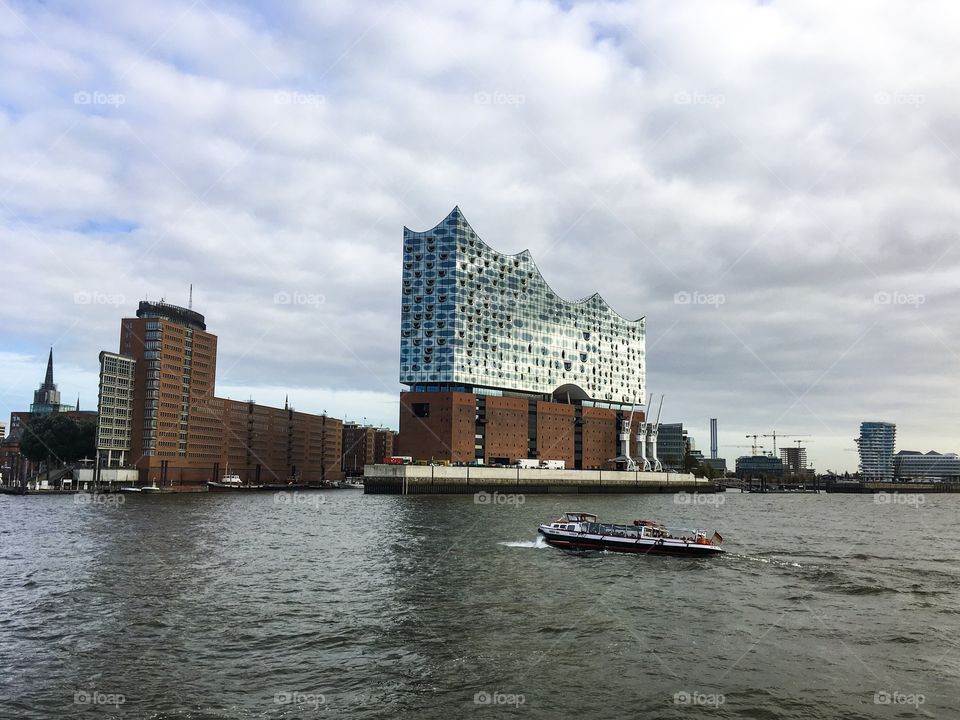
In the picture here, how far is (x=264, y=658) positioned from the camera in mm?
25391

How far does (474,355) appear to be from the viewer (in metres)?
168

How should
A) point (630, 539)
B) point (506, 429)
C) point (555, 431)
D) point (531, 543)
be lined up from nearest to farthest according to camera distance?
point (630, 539) < point (531, 543) < point (506, 429) < point (555, 431)

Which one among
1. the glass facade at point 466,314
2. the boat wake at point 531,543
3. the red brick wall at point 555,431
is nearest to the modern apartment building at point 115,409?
the glass facade at point 466,314

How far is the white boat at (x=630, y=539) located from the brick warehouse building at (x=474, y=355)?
102m

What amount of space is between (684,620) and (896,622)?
31.5 ft

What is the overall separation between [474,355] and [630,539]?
11364 cm

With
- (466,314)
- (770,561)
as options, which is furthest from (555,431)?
(770,561)

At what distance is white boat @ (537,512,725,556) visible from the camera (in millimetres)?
53781

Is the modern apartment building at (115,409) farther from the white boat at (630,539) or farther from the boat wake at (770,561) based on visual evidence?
the boat wake at (770,561)

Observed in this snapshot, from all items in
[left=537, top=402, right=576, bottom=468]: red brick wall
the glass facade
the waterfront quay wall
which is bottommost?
the waterfront quay wall

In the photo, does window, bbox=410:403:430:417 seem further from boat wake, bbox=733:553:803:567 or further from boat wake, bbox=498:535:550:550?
boat wake, bbox=733:553:803:567

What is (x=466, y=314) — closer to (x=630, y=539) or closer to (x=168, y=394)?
A: (x=168, y=394)

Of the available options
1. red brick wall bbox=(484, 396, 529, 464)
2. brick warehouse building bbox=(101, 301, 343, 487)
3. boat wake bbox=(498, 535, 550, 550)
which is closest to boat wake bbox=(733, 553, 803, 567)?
boat wake bbox=(498, 535, 550, 550)

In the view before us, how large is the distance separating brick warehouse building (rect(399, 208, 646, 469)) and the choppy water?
10565cm
